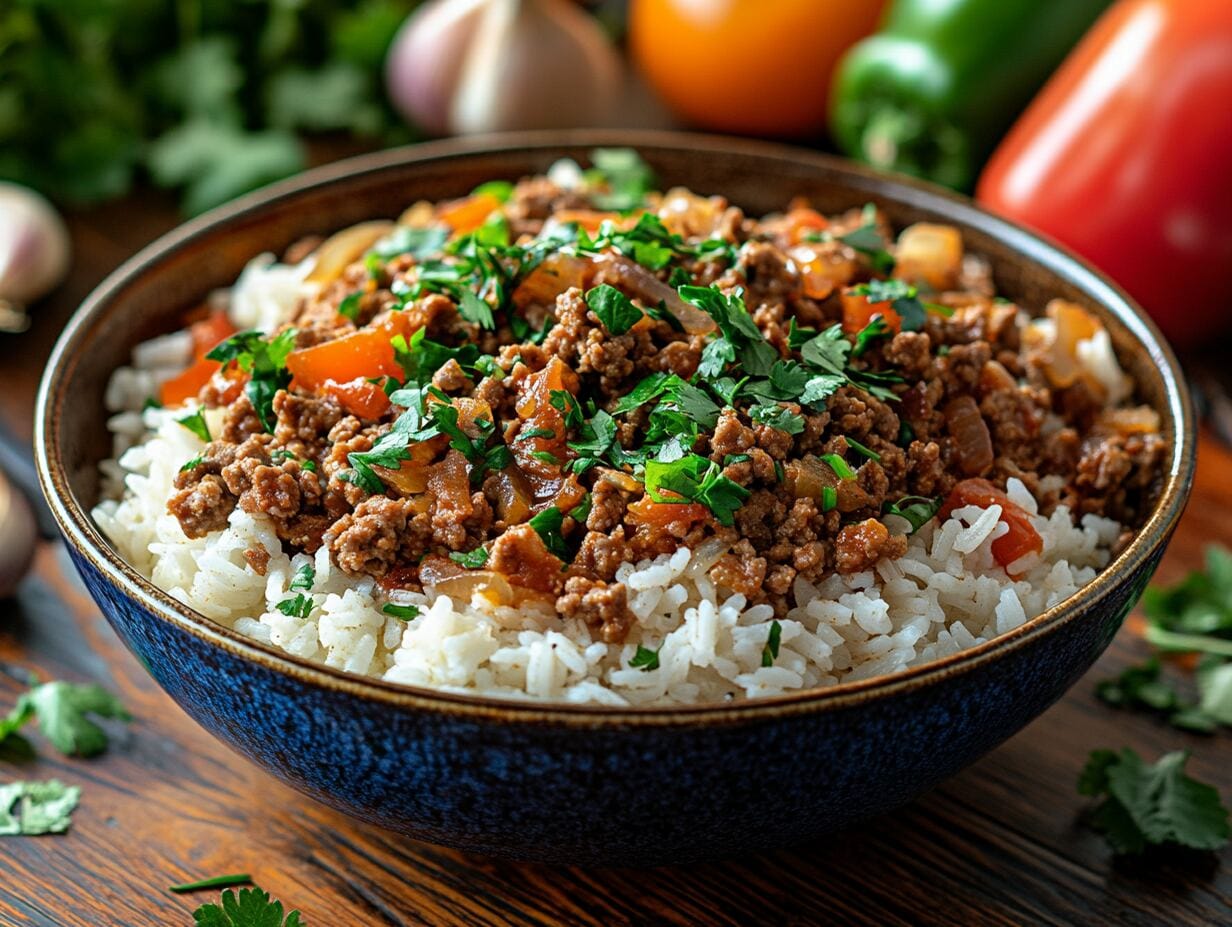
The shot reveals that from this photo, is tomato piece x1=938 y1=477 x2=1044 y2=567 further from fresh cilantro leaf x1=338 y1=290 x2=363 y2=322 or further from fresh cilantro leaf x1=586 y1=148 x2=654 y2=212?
fresh cilantro leaf x1=338 y1=290 x2=363 y2=322

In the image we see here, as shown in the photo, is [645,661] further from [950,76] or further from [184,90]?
[184,90]

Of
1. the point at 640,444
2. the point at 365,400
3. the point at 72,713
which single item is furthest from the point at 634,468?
the point at 72,713

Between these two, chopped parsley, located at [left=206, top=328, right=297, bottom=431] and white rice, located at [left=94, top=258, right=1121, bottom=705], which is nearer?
white rice, located at [left=94, top=258, right=1121, bottom=705]

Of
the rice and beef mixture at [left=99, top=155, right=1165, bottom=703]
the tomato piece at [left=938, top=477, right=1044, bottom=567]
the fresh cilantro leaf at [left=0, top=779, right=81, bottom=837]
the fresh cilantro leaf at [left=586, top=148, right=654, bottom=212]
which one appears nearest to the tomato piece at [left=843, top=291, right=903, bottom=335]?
the rice and beef mixture at [left=99, top=155, right=1165, bottom=703]

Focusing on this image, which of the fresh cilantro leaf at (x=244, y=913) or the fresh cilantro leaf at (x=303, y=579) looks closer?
the fresh cilantro leaf at (x=244, y=913)

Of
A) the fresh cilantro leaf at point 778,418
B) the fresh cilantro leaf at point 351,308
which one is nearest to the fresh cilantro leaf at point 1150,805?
the fresh cilantro leaf at point 778,418

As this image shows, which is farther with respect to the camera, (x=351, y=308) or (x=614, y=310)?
(x=351, y=308)

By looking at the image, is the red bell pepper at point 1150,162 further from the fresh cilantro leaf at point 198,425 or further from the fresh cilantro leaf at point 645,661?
the fresh cilantro leaf at point 198,425
